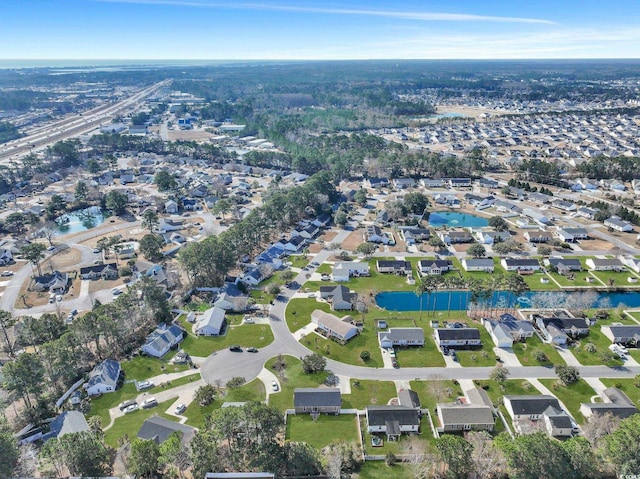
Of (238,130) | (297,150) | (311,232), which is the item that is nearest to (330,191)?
(311,232)

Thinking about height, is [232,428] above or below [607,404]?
above

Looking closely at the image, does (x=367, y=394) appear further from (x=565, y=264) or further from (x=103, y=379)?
(x=565, y=264)

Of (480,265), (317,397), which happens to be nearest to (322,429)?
(317,397)

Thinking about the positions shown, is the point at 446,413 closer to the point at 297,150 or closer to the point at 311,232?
the point at 311,232

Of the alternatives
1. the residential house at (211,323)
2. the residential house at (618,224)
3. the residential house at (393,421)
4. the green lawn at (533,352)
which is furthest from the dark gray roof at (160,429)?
the residential house at (618,224)

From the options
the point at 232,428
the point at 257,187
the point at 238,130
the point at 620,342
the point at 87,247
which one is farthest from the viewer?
the point at 238,130

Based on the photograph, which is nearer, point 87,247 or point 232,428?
point 232,428

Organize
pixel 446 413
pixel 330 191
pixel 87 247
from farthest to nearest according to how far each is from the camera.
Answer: pixel 330 191 < pixel 87 247 < pixel 446 413
